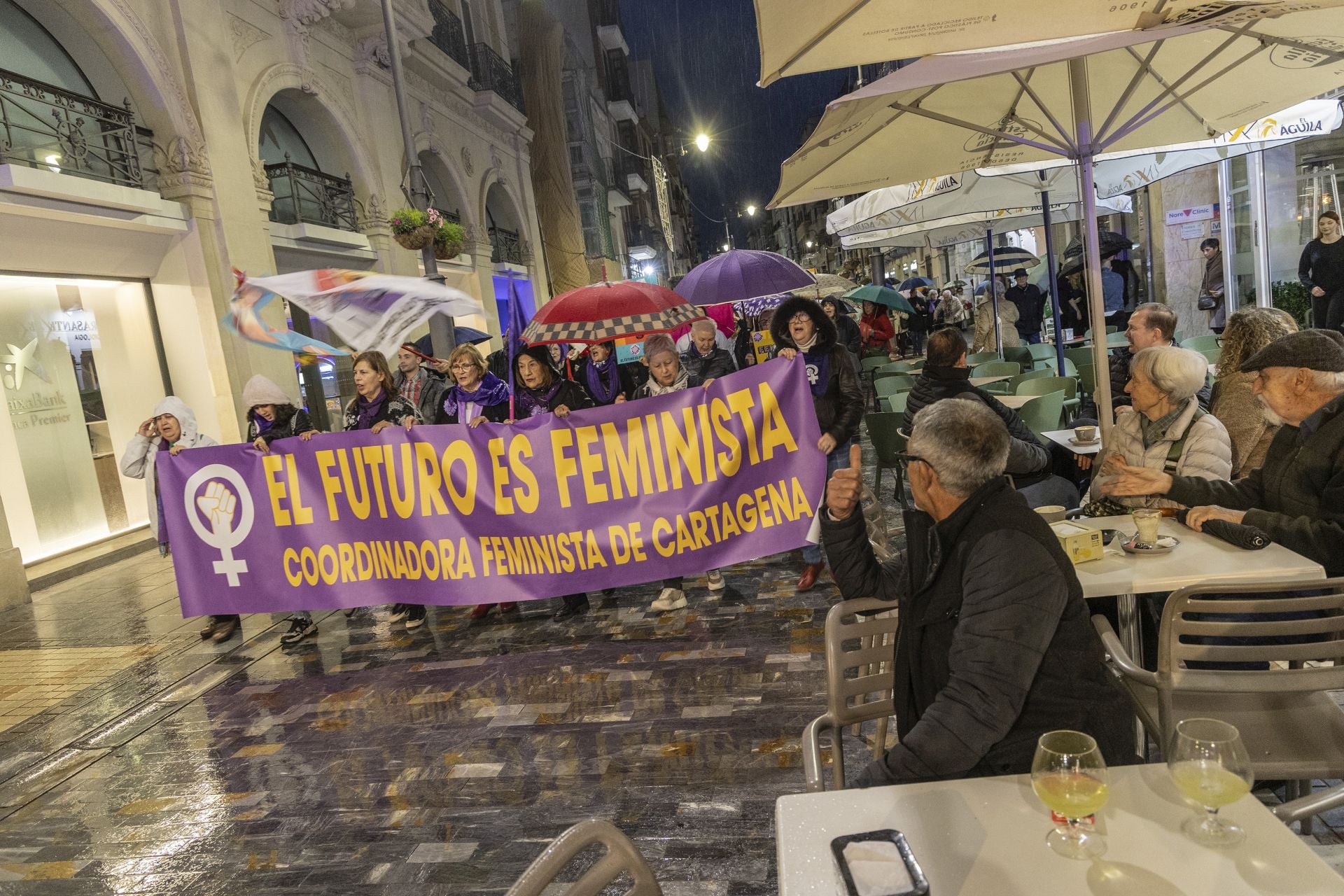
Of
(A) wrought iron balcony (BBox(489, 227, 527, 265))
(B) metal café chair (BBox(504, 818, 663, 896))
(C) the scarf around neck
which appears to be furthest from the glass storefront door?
(A) wrought iron balcony (BBox(489, 227, 527, 265))

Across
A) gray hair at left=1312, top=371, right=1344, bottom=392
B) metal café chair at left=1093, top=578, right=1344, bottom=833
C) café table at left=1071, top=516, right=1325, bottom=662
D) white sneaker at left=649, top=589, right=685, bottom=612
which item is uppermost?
gray hair at left=1312, top=371, right=1344, bottom=392

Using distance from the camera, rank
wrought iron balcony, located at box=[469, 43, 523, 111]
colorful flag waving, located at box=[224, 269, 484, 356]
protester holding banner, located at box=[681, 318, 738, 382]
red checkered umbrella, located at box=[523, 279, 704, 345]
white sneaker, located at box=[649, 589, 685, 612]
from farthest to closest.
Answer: wrought iron balcony, located at box=[469, 43, 523, 111] < protester holding banner, located at box=[681, 318, 738, 382] < red checkered umbrella, located at box=[523, 279, 704, 345] < white sneaker, located at box=[649, 589, 685, 612] < colorful flag waving, located at box=[224, 269, 484, 356]

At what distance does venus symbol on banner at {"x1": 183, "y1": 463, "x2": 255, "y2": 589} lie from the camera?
235 inches

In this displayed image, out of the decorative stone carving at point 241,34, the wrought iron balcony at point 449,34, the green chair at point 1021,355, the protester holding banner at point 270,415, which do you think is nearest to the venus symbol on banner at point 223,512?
the protester holding banner at point 270,415

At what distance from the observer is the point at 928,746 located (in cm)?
209

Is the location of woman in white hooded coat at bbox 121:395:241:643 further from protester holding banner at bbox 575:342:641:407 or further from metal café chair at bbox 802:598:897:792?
metal café chair at bbox 802:598:897:792

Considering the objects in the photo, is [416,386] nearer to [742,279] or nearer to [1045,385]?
[742,279]

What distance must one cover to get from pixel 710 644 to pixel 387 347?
2.52 meters

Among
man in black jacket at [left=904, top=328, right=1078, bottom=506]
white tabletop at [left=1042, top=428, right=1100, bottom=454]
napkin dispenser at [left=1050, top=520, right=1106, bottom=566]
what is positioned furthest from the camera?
white tabletop at [left=1042, top=428, right=1100, bottom=454]

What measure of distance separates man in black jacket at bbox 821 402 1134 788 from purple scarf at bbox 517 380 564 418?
13.2ft

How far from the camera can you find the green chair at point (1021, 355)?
37.9 feet

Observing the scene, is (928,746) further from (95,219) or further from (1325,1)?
(95,219)

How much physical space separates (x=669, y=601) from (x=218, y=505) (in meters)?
3.18

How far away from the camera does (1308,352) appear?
3.14m
